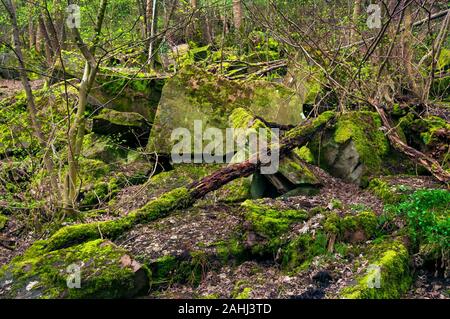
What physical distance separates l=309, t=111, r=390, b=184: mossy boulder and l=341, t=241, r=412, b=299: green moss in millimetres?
1972

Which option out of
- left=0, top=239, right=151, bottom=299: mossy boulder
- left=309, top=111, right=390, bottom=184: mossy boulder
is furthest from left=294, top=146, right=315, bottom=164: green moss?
left=0, top=239, right=151, bottom=299: mossy boulder

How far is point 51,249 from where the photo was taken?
14.9 feet

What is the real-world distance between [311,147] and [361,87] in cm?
142

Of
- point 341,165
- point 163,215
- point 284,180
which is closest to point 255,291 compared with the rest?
point 163,215

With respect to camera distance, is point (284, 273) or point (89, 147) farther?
point (89, 147)

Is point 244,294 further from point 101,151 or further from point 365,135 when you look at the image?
point 101,151

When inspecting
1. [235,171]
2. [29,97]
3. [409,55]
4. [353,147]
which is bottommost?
[235,171]

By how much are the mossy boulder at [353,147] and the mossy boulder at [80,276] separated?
11.4 ft

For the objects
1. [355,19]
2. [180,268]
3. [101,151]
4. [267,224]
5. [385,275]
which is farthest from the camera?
[355,19]

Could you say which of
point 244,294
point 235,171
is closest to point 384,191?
point 235,171

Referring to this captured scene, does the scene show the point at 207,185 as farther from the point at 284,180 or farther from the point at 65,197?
the point at 65,197

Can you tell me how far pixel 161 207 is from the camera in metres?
5.11

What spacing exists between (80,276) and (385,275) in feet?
9.13
